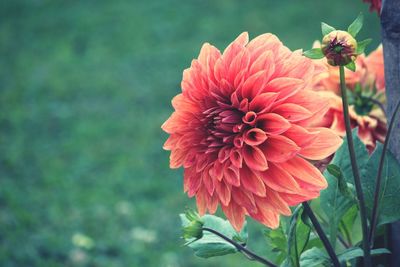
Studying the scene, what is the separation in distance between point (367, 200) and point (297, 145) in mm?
164

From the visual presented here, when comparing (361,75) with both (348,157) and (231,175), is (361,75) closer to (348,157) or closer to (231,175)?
(348,157)

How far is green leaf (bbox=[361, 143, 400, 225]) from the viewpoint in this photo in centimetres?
75

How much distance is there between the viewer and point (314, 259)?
2.46 ft

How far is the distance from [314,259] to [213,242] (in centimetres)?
14

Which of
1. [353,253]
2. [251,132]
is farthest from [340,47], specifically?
[353,253]

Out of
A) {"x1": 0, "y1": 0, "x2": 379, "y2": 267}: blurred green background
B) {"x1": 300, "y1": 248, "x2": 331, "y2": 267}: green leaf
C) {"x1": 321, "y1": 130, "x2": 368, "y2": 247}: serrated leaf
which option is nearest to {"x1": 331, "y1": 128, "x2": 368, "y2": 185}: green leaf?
{"x1": 321, "y1": 130, "x2": 368, "y2": 247}: serrated leaf

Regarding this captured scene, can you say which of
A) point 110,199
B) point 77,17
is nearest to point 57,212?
point 110,199

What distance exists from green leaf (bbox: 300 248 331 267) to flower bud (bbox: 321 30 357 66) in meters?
0.23

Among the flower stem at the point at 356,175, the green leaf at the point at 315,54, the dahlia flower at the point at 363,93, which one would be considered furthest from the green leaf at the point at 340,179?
the dahlia flower at the point at 363,93

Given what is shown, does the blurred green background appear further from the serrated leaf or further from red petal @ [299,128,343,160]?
red petal @ [299,128,343,160]

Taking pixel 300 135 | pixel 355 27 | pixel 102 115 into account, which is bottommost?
pixel 300 135

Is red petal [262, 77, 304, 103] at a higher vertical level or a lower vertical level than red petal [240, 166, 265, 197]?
higher

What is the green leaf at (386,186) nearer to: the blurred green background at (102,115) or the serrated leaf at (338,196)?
the serrated leaf at (338,196)

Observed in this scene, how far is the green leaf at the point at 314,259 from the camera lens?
74 centimetres
